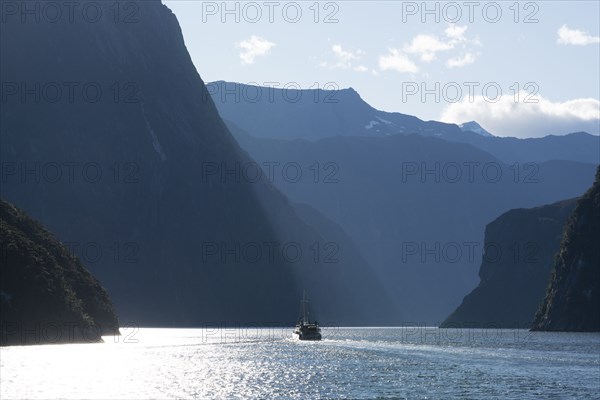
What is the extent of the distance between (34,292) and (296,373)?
5261 cm

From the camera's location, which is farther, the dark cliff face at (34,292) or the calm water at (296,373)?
the dark cliff face at (34,292)

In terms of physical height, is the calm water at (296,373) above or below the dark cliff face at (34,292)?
below

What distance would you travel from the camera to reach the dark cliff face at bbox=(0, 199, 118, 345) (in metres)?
142

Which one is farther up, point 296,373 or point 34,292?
point 34,292

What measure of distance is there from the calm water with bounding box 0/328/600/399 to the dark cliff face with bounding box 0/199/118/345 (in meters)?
3.36

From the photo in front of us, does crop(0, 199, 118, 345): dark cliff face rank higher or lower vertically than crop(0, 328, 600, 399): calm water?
higher

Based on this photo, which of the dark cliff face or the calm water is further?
the dark cliff face

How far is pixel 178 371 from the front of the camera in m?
117

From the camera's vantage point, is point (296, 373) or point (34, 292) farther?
point (34, 292)

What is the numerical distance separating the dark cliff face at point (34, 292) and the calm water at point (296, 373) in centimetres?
336

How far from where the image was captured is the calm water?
299 ft

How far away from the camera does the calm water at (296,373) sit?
91.1 metres

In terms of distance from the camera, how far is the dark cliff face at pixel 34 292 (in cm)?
14212

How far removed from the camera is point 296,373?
373ft
